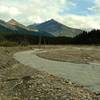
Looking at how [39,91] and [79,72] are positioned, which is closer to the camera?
[39,91]

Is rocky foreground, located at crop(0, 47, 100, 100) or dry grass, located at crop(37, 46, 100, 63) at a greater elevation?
rocky foreground, located at crop(0, 47, 100, 100)

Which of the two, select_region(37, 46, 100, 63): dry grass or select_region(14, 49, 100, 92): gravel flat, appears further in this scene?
select_region(37, 46, 100, 63): dry grass

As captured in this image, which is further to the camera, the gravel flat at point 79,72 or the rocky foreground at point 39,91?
the gravel flat at point 79,72

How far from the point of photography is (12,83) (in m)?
27.3

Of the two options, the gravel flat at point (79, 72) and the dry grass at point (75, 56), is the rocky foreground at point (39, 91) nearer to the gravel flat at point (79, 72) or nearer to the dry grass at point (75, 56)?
the gravel flat at point (79, 72)

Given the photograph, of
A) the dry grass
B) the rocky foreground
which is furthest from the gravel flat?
the dry grass

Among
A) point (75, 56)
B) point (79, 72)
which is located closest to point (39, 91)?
point (79, 72)

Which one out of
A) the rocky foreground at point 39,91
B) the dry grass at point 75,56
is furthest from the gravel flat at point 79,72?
the dry grass at point 75,56

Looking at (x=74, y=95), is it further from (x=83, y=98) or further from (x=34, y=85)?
(x=34, y=85)

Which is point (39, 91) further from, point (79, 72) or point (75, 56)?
point (75, 56)

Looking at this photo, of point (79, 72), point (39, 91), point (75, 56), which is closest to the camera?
point (39, 91)

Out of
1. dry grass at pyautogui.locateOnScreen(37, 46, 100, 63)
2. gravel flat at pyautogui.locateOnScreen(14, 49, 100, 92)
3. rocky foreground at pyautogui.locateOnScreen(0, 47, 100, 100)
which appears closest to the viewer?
rocky foreground at pyautogui.locateOnScreen(0, 47, 100, 100)

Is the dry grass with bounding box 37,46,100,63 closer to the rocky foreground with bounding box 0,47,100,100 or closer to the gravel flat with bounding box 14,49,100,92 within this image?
the gravel flat with bounding box 14,49,100,92

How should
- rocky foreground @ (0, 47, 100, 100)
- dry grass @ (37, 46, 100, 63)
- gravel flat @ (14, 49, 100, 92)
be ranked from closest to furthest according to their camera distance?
rocky foreground @ (0, 47, 100, 100)
gravel flat @ (14, 49, 100, 92)
dry grass @ (37, 46, 100, 63)
